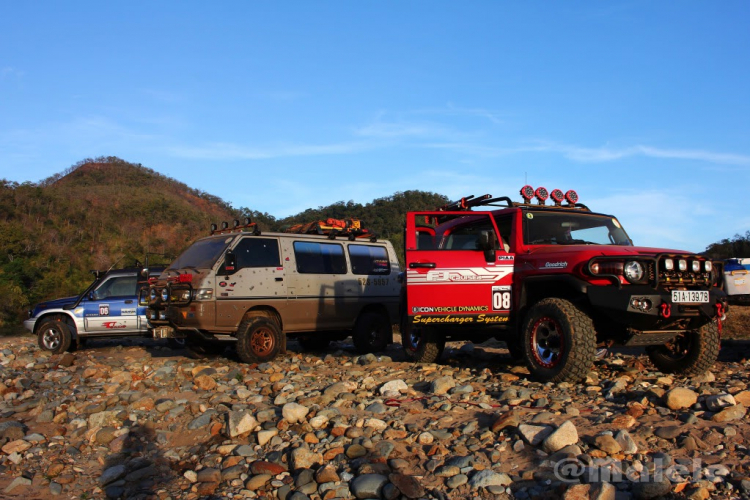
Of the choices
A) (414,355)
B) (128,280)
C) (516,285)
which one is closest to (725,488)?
(516,285)

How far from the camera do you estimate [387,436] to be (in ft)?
16.2

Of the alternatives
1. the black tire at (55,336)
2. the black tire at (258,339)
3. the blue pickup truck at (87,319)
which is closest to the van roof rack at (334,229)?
the black tire at (258,339)

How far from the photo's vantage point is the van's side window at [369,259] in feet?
35.0

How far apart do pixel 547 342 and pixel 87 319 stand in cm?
873

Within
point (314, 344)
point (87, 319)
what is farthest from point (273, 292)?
point (87, 319)

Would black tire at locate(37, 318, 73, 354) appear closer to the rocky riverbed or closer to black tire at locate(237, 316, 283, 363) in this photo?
the rocky riverbed

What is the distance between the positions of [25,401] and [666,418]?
7099 mm

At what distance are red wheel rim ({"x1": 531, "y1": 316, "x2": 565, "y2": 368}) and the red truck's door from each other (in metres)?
0.69

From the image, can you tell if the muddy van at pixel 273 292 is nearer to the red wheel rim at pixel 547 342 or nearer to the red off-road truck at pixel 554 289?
the red off-road truck at pixel 554 289

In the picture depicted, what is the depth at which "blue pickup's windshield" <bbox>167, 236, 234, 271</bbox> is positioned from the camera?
8938mm

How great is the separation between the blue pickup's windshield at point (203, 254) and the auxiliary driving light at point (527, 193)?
4.27 m

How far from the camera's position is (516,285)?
7.06 metres

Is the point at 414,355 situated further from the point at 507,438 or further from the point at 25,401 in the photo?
the point at 25,401

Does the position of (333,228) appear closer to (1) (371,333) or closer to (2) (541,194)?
(1) (371,333)
